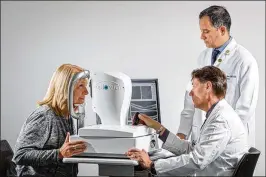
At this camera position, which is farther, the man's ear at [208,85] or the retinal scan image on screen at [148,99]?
the retinal scan image on screen at [148,99]

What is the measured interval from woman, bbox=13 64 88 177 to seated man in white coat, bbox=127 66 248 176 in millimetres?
400

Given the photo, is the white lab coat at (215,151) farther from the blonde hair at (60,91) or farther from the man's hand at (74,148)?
the blonde hair at (60,91)

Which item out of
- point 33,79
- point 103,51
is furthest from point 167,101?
point 33,79

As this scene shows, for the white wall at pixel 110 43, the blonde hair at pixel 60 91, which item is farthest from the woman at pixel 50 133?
the white wall at pixel 110 43

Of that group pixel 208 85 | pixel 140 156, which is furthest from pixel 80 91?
pixel 208 85

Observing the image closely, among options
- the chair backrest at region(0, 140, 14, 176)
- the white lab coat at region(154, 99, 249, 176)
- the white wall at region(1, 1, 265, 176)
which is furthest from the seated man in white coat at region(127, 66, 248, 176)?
the white wall at region(1, 1, 265, 176)

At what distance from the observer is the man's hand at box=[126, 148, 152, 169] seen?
214 cm

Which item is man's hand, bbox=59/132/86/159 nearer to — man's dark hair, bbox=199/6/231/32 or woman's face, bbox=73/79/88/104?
woman's face, bbox=73/79/88/104

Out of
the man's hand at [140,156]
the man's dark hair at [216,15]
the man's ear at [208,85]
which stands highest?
the man's dark hair at [216,15]

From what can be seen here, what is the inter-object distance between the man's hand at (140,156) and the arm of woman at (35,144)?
368mm

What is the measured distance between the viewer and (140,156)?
2.15 meters

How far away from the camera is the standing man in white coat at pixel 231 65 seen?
2.69m

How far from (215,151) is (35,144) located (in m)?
0.82

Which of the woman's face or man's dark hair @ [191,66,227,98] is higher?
man's dark hair @ [191,66,227,98]
